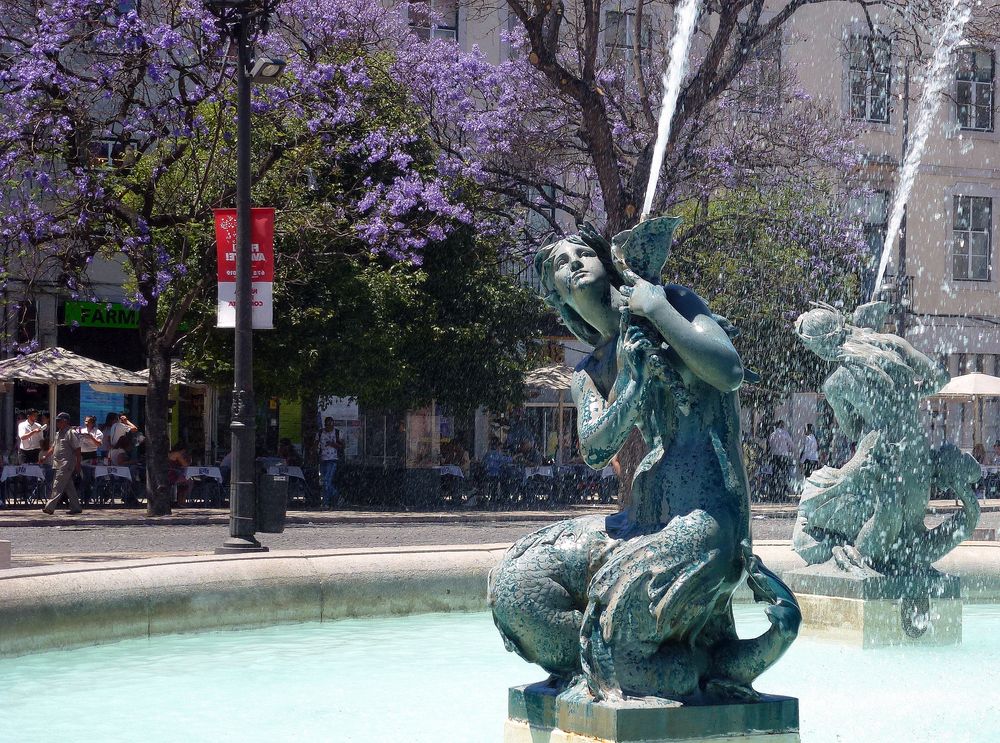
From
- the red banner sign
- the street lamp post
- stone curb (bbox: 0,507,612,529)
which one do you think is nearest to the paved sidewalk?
stone curb (bbox: 0,507,612,529)

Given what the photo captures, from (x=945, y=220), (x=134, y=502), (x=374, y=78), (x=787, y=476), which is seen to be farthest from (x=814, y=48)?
(x=134, y=502)

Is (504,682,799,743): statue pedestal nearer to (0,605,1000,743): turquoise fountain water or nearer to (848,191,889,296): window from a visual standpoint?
(0,605,1000,743): turquoise fountain water

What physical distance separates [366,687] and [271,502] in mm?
4383

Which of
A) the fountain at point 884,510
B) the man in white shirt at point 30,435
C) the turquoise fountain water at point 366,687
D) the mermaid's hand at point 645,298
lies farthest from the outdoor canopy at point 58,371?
the mermaid's hand at point 645,298

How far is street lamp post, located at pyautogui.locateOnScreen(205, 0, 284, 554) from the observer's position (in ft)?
39.1

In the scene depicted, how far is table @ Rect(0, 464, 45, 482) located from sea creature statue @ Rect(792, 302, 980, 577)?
18120 mm

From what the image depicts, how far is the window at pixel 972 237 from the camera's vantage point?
38.0 meters

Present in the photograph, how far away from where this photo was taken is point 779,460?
3075 cm

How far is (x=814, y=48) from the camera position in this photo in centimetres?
3550

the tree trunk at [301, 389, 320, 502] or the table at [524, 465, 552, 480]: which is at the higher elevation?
the tree trunk at [301, 389, 320, 502]

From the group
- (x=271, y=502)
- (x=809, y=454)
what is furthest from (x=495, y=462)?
(x=271, y=502)

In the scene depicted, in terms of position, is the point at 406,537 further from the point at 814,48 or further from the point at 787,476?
the point at 814,48

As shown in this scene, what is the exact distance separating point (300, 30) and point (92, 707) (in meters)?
22.7

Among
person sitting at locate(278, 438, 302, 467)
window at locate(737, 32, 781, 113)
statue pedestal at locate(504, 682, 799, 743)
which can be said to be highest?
window at locate(737, 32, 781, 113)
